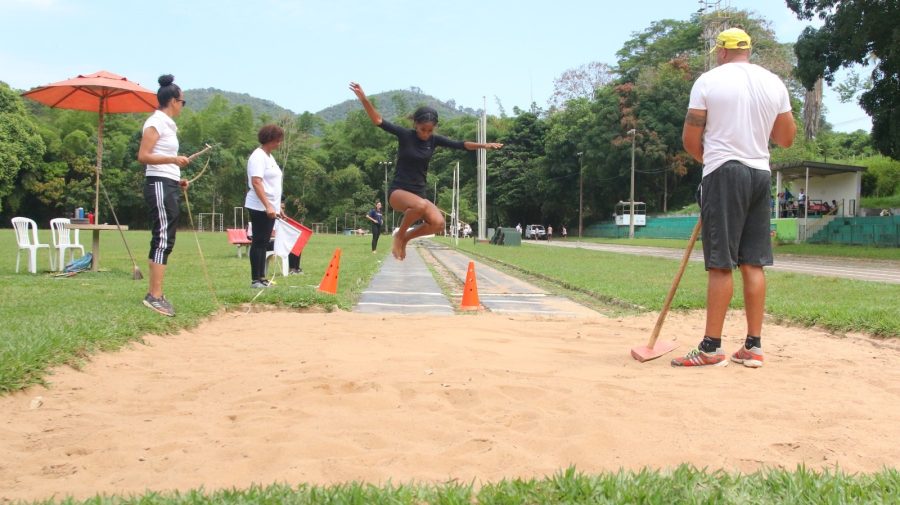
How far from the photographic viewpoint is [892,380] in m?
4.00

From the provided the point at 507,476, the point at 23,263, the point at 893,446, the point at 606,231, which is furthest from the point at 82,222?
the point at 606,231

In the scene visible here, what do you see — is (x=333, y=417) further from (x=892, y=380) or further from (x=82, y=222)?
(x=82, y=222)

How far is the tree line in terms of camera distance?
2207 inches

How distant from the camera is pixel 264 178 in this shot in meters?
8.47

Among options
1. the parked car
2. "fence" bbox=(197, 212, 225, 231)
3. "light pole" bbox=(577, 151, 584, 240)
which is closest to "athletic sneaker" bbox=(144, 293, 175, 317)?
the parked car

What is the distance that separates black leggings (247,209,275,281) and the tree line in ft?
140

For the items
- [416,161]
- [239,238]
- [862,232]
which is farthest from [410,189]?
[862,232]

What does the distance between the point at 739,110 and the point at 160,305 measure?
16.2ft

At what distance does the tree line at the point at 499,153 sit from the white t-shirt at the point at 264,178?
4214 centimetres

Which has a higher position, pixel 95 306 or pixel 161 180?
pixel 161 180

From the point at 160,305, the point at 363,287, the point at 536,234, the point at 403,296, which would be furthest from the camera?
the point at 536,234

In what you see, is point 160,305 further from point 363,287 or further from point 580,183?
point 580,183

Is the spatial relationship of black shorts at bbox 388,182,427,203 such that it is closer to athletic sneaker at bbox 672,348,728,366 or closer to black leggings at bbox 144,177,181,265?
black leggings at bbox 144,177,181,265

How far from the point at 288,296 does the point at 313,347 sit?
2715 millimetres
